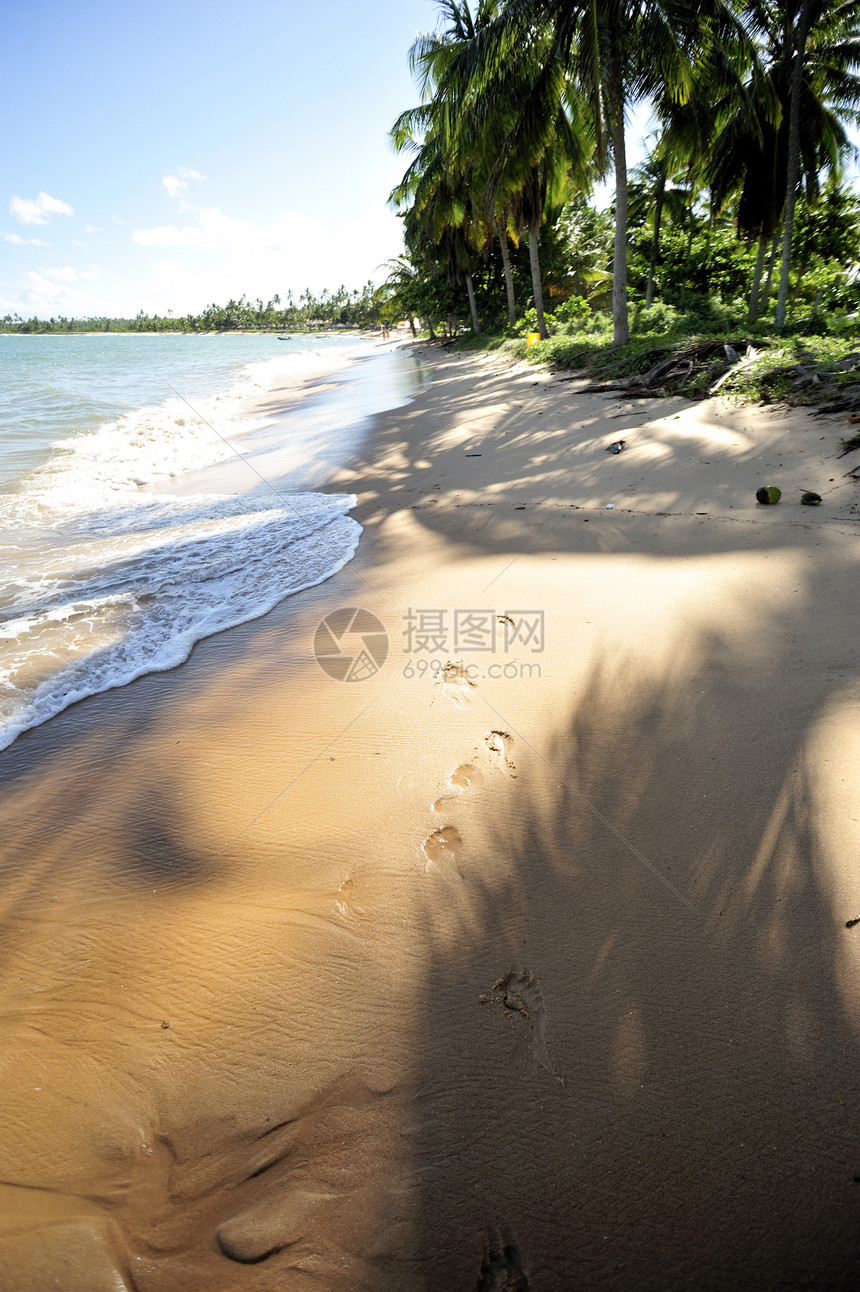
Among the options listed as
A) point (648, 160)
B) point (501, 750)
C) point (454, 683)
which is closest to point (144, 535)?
point (454, 683)

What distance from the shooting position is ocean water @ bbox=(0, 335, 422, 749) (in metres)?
4.26

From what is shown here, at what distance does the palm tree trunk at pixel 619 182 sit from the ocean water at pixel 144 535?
5.53 metres

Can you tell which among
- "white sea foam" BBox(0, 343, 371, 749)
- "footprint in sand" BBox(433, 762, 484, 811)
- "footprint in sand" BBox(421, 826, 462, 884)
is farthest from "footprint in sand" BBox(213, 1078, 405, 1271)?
"white sea foam" BBox(0, 343, 371, 749)

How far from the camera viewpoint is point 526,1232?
1371 mm

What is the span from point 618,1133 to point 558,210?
2753 centimetres

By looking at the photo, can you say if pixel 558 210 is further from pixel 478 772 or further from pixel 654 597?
pixel 478 772

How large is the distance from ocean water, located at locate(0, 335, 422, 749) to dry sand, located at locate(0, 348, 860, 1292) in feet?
2.15

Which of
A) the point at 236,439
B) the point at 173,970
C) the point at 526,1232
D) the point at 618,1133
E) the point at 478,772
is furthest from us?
the point at 236,439

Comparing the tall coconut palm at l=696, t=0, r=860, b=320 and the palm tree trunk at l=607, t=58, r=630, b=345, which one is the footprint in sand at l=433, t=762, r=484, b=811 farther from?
the tall coconut palm at l=696, t=0, r=860, b=320

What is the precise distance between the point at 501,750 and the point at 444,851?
651mm

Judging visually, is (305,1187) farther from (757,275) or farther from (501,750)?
(757,275)

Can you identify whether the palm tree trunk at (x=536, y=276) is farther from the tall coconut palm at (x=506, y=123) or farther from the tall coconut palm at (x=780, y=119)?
the tall coconut palm at (x=780, y=119)

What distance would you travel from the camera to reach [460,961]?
6.48 feet

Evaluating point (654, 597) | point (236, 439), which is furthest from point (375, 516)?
point (236, 439)
